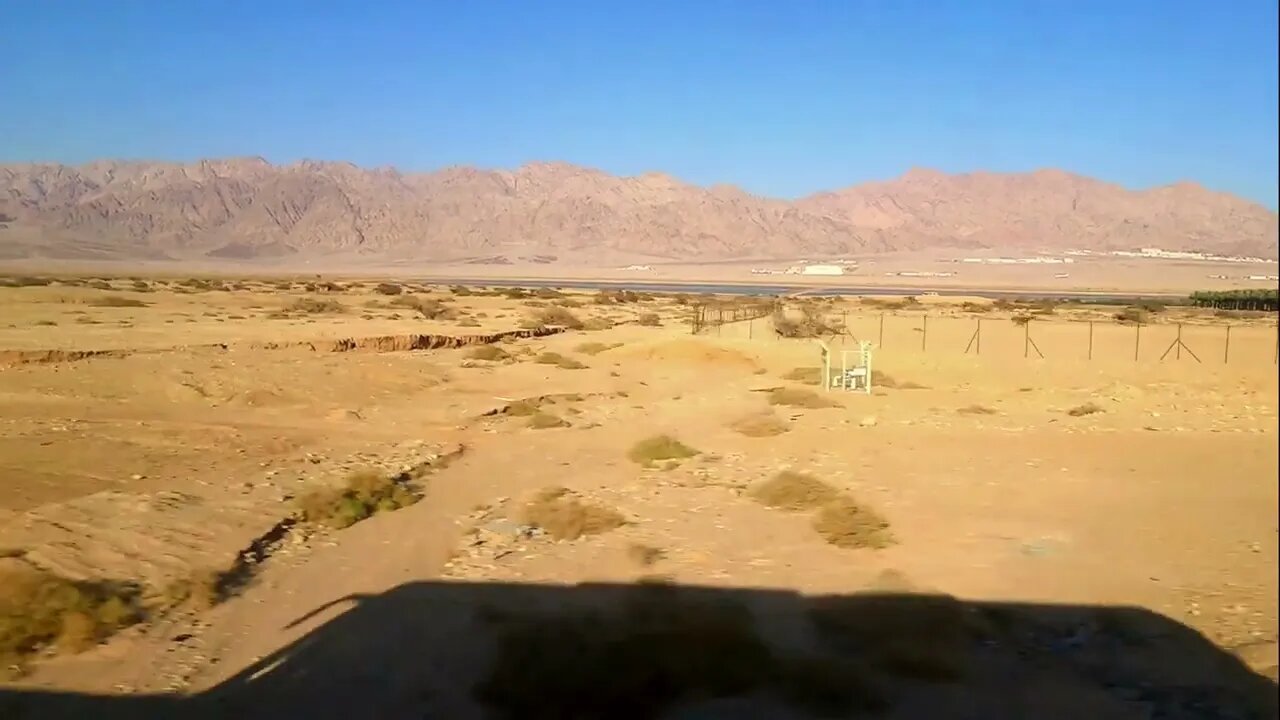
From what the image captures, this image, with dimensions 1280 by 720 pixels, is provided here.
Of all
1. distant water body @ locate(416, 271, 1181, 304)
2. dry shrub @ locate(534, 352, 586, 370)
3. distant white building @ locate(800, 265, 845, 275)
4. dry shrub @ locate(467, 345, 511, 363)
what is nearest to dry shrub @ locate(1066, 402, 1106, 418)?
dry shrub @ locate(534, 352, 586, 370)

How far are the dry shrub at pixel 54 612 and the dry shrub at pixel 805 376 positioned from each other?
82.5 feet

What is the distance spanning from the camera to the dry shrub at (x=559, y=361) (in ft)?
128

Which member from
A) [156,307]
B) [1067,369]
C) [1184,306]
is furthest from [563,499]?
[1184,306]

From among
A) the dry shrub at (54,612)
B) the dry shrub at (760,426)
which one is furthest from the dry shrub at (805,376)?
the dry shrub at (54,612)

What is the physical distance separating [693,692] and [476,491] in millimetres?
9604

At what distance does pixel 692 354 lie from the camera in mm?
42156

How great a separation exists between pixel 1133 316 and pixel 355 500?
64.1 meters

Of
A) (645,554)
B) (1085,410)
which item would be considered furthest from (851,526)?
(1085,410)

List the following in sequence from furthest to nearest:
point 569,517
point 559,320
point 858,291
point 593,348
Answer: point 858,291 < point 559,320 < point 593,348 < point 569,517

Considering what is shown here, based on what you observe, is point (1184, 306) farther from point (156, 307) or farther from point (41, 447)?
point (41, 447)

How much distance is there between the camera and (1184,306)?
289 ft

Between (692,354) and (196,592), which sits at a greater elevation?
(196,592)

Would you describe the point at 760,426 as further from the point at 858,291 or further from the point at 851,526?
the point at 858,291

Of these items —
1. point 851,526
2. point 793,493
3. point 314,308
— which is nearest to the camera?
point 851,526
